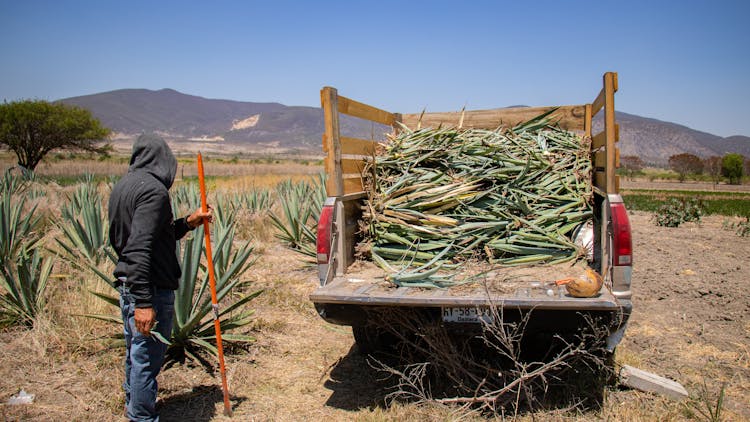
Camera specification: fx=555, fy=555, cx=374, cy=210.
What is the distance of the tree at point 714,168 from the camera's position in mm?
48847

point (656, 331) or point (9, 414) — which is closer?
point (9, 414)

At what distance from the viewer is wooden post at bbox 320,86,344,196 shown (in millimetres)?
3668

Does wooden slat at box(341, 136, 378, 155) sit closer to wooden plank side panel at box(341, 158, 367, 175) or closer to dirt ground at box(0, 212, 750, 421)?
wooden plank side panel at box(341, 158, 367, 175)

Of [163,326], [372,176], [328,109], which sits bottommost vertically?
[163,326]

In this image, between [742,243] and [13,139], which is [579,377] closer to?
[742,243]

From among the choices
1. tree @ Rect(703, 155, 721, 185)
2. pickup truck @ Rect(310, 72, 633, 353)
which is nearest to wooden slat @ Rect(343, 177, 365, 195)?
pickup truck @ Rect(310, 72, 633, 353)

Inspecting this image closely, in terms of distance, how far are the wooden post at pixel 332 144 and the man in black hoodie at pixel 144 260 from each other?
3.24 ft

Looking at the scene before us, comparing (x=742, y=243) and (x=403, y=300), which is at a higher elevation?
(x=403, y=300)

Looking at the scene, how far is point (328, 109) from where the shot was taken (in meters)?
3.69

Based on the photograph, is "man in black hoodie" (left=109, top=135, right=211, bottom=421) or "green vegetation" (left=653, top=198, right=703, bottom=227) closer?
"man in black hoodie" (left=109, top=135, right=211, bottom=421)

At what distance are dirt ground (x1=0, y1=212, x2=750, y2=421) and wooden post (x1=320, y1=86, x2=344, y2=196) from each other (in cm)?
141

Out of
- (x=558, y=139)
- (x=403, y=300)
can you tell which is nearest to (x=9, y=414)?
(x=403, y=300)

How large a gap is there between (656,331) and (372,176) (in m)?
2.75

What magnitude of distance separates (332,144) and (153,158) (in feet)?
3.76
